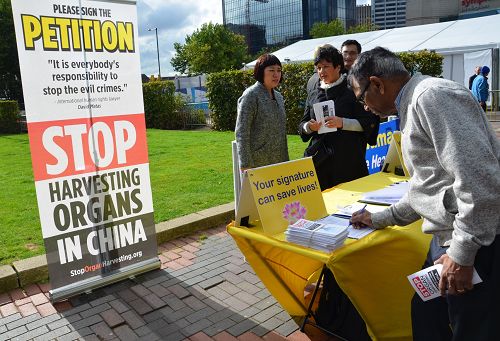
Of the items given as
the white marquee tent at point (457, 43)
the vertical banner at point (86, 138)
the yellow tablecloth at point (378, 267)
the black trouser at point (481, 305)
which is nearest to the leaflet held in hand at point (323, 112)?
the yellow tablecloth at point (378, 267)

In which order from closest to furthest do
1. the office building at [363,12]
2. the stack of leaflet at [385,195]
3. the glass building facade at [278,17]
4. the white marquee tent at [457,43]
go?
1. the stack of leaflet at [385,195]
2. the white marquee tent at [457,43]
3. the glass building facade at [278,17]
4. the office building at [363,12]

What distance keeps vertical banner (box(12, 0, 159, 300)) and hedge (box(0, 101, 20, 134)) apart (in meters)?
19.5

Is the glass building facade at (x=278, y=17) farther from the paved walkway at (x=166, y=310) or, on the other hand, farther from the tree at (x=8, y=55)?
the paved walkway at (x=166, y=310)

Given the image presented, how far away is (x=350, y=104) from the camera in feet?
12.0

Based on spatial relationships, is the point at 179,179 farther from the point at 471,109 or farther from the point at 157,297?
the point at 471,109

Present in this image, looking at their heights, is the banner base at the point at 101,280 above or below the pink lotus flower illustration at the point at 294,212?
below

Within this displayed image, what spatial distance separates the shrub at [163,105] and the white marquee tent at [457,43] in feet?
22.4

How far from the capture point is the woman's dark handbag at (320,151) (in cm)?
372

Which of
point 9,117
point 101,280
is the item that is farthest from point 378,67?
point 9,117

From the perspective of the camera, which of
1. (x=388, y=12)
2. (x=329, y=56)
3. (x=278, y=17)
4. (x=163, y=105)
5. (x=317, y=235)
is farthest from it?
(x=388, y=12)

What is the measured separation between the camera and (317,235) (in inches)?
83.7

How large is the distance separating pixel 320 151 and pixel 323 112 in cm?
39

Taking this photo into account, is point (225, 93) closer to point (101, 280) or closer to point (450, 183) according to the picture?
point (101, 280)

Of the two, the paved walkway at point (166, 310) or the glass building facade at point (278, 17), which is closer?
the paved walkway at point (166, 310)
